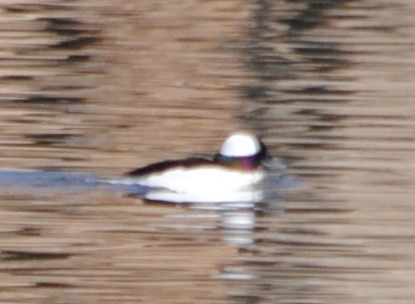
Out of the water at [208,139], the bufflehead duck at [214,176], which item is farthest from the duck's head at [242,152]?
→ the water at [208,139]

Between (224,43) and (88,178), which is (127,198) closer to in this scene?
(88,178)

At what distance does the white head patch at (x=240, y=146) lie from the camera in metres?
11.3

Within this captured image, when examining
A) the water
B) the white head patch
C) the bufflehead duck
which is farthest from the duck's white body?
the water

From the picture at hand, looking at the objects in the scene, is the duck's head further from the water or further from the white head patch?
the water

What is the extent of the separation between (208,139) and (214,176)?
29.0 inches

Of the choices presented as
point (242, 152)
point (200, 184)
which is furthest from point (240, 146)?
point (200, 184)

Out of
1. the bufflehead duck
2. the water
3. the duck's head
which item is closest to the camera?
the water

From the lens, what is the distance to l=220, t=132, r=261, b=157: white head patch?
11297 millimetres

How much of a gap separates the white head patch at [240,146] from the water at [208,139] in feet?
0.68

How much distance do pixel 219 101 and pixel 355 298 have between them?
398 centimetres

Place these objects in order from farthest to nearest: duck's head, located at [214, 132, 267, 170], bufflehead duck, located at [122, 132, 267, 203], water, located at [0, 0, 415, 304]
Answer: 1. duck's head, located at [214, 132, 267, 170]
2. bufflehead duck, located at [122, 132, 267, 203]
3. water, located at [0, 0, 415, 304]

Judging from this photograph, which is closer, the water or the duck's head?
the water

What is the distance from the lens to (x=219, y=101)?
12484 mm

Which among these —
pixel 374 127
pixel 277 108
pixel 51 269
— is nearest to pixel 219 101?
pixel 277 108
